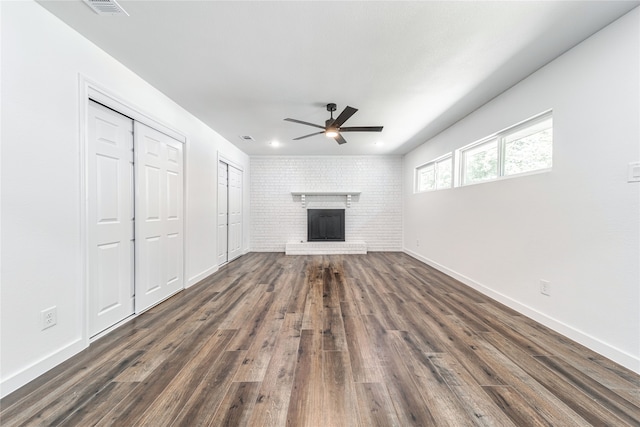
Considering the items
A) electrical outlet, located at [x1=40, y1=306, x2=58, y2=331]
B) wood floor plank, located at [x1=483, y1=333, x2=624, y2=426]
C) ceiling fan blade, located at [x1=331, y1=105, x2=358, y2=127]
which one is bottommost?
wood floor plank, located at [x1=483, y1=333, x2=624, y2=426]

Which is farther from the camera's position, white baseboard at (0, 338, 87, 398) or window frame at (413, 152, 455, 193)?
window frame at (413, 152, 455, 193)

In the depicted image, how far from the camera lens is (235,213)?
5.23 m

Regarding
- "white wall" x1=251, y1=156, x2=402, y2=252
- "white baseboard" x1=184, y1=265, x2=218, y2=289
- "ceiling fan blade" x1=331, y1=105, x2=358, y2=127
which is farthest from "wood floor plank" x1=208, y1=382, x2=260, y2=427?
"white wall" x1=251, y1=156, x2=402, y2=252

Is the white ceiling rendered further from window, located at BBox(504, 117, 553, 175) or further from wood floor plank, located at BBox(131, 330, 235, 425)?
wood floor plank, located at BBox(131, 330, 235, 425)

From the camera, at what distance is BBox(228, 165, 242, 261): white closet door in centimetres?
498

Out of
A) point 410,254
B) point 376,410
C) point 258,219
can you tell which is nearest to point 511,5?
point 376,410

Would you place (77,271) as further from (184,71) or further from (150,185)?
(184,71)

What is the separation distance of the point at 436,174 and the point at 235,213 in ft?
14.2

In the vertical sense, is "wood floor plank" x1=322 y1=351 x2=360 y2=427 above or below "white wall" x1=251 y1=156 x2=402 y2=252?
below

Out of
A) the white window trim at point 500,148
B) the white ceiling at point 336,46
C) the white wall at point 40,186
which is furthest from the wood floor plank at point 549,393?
the white wall at point 40,186

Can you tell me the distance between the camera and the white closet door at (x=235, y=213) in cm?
498

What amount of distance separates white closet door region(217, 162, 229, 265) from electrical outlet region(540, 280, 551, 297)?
14.7 ft

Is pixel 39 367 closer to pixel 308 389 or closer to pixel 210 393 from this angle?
pixel 210 393

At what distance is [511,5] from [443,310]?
8.64 ft
